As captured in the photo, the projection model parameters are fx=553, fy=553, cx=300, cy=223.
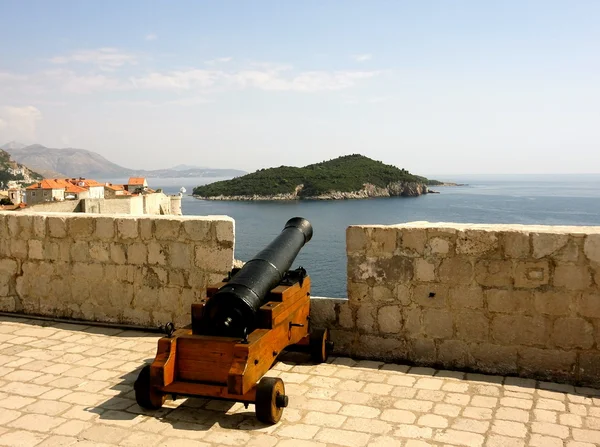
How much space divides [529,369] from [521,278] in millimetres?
707

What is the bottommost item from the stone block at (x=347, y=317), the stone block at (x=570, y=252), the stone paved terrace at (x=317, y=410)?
the stone paved terrace at (x=317, y=410)

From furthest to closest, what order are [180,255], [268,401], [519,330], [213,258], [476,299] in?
1. [180,255]
2. [213,258]
3. [476,299]
4. [519,330]
5. [268,401]

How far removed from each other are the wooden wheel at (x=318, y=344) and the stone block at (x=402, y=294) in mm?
652

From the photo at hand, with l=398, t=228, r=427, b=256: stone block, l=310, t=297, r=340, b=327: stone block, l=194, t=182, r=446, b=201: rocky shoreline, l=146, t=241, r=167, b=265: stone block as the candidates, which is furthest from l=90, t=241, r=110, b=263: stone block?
l=194, t=182, r=446, b=201: rocky shoreline

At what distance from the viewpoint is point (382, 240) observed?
4609 millimetres

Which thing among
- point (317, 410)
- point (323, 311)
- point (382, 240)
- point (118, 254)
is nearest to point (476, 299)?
point (382, 240)

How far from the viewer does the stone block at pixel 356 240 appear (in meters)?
4.65

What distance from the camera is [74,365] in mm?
4496

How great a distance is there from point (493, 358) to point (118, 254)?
143 inches

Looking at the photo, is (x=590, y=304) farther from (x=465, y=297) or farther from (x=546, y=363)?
(x=465, y=297)

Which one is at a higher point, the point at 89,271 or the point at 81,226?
the point at 81,226

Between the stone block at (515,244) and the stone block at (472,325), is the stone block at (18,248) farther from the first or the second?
the stone block at (515,244)

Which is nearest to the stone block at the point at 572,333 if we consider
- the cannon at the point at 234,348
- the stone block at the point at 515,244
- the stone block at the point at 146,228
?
the stone block at the point at 515,244

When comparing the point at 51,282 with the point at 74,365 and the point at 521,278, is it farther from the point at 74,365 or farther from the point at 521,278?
the point at 521,278
